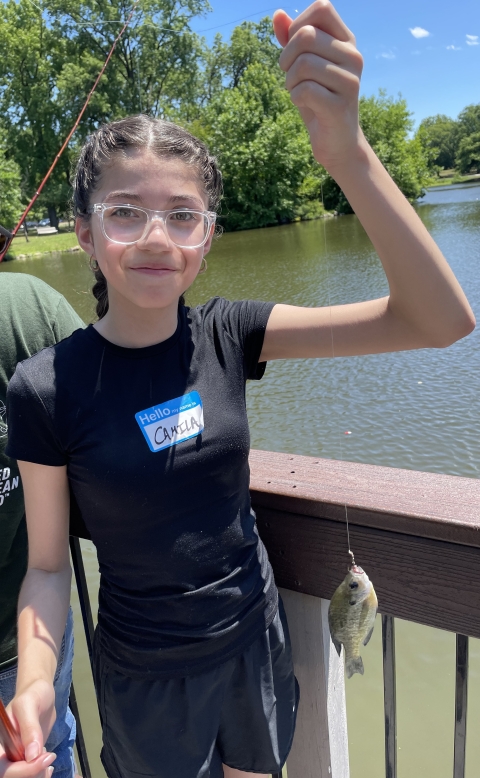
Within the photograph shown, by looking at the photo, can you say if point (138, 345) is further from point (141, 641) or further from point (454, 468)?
point (454, 468)

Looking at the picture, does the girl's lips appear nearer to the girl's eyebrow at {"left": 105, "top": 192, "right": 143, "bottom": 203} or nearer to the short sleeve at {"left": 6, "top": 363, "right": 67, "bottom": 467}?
the girl's eyebrow at {"left": 105, "top": 192, "right": 143, "bottom": 203}

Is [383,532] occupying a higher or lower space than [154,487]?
lower

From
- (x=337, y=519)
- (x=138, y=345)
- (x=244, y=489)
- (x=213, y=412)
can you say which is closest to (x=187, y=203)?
(x=138, y=345)

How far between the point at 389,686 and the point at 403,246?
106 centimetres

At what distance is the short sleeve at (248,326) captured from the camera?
1541 mm

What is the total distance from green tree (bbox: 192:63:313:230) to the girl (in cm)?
3392

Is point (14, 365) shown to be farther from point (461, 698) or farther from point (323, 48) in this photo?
point (461, 698)

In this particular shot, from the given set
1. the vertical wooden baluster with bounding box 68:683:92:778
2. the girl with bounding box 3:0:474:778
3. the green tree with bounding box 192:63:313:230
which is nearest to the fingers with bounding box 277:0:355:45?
the girl with bounding box 3:0:474:778

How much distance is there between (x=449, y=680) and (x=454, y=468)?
3.78 meters

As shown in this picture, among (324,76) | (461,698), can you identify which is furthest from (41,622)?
(324,76)

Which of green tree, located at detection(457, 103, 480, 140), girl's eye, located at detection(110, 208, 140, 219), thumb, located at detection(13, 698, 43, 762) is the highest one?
green tree, located at detection(457, 103, 480, 140)

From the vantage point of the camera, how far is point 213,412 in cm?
142

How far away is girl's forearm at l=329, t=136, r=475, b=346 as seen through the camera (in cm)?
125

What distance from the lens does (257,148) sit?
35.3 metres
